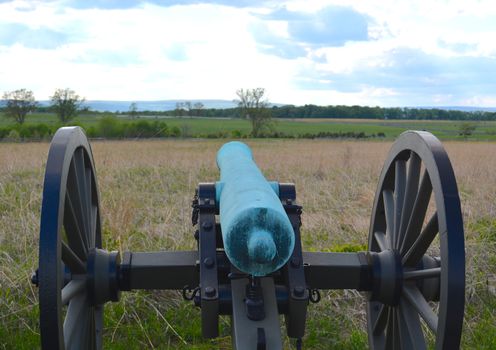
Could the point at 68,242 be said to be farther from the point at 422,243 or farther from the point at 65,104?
the point at 65,104

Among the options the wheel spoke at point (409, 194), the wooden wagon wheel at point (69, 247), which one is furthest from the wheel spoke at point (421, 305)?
the wooden wagon wheel at point (69, 247)

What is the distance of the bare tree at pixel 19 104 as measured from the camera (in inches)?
2312

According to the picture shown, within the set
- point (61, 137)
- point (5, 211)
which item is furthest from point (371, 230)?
point (5, 211)

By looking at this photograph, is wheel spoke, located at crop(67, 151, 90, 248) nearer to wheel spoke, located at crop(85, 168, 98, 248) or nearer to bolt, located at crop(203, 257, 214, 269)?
wheel spoke, located at crop(85, 168, 98, 248)

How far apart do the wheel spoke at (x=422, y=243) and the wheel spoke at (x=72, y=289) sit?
153 centimetres

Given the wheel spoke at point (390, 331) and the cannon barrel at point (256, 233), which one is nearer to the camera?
the cannon barrel at point (256, 233)

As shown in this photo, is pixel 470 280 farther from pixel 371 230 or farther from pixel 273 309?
pixel 273 309

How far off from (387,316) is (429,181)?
0.94 m

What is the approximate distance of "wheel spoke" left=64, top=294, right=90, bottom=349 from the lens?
255 cm

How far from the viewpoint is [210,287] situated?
245 cm

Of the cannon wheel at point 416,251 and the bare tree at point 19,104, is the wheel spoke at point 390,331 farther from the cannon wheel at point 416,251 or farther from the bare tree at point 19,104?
the bare tree at point 19,104

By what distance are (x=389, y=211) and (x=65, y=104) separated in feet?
192

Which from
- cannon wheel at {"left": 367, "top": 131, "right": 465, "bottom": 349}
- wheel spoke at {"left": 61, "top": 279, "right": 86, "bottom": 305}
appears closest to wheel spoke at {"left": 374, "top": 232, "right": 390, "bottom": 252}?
cannon wheel at {"left": 367, "top": 131, "right": 465, "bottom": 349}

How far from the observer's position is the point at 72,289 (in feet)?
8.64
